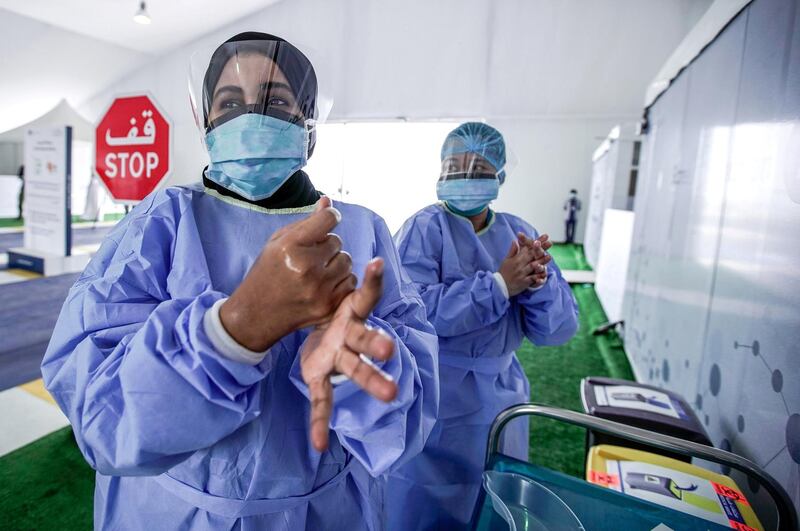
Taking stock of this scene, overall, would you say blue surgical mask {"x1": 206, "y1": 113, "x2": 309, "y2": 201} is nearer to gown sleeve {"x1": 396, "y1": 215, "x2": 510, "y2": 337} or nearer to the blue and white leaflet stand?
gown sleeve {"x1": 396, "y1": 215, "x2": 510, "y2": 337}

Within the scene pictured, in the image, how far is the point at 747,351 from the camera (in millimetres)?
1452

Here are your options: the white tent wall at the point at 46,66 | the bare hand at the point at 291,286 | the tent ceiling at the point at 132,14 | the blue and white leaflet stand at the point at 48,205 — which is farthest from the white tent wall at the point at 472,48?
the bare hand at the point at 291,286

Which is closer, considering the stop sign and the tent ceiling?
the stop sign

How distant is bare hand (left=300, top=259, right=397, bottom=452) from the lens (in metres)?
0.47

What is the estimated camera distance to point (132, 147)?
6.61 ft

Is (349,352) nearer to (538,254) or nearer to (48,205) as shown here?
(538,254)

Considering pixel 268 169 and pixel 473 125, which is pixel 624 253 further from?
pixel 268 169

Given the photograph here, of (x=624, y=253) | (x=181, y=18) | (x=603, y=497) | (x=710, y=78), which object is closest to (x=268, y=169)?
(x=603, y=497)

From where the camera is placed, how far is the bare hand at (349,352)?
0.47 metres

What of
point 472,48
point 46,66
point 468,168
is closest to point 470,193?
point 468,168

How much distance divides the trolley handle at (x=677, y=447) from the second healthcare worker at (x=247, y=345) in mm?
437

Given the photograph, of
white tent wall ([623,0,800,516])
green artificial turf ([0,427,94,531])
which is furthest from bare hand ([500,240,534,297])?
green artificial turf ([0,427,94,531])


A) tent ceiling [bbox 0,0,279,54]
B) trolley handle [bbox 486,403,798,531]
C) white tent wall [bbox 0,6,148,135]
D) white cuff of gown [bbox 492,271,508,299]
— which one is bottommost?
trolley handle [bbox 486,403,798,531]

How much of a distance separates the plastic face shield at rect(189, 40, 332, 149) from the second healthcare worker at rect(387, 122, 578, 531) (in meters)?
0.76
